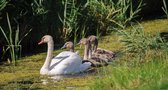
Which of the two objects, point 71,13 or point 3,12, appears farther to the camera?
point 71,13

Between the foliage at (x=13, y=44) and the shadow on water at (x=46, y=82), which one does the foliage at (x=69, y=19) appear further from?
the shadow on water at (x=46, y=82)

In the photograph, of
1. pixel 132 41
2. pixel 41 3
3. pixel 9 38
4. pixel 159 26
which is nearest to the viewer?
pixel 132 41

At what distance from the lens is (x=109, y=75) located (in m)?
8.70

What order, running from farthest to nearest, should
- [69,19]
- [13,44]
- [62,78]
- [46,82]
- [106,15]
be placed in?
[106,15] < [69,19] < [13,44] < [62,78] < [46,82]

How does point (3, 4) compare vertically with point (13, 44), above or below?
above

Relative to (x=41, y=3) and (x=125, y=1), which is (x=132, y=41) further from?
(x=125, y=1)

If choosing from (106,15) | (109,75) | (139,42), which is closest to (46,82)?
(109,75)

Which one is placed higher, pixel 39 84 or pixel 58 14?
pixel 58 14

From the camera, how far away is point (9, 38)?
11992 millimetres

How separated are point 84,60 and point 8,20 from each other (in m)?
1.64

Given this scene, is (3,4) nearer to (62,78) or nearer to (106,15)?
(62,78)

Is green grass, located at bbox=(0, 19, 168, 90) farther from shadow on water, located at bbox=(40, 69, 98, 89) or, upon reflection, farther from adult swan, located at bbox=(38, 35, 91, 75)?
adult swan, located at bbox=(38, 35, 91, 75)

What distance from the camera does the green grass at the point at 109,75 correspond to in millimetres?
8016

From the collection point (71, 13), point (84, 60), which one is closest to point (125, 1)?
point (71, 13)
